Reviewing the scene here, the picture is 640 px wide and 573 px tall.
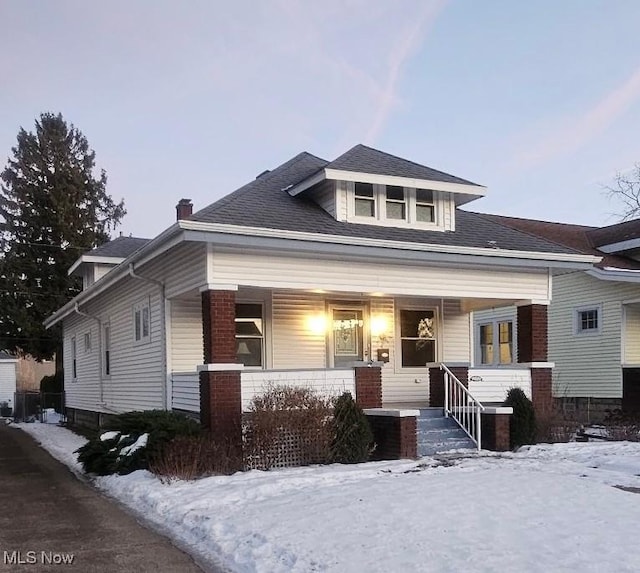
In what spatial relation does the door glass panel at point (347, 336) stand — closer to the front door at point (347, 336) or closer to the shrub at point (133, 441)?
the front door at point (347, 336)

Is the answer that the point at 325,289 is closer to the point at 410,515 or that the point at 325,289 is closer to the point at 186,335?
the point at 186,335

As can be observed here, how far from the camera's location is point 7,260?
3341cm

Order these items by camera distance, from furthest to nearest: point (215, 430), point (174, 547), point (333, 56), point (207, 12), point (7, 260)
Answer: point (7, 260) → point (333, 56) → point (207, 12) → point (215, 430) → point (174, 547)

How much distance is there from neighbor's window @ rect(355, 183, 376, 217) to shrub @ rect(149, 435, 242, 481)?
5640 millimetres

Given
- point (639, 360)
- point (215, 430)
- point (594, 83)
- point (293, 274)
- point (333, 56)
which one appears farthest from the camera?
point (639, 360)

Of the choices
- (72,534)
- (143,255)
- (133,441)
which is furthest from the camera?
(143,255)

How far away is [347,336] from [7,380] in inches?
1133

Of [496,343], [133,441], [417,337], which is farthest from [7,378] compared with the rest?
[133,441]

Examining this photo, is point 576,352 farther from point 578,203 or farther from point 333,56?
point 578,203

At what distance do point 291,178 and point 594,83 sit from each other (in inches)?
332

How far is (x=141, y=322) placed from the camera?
1493 centimetres

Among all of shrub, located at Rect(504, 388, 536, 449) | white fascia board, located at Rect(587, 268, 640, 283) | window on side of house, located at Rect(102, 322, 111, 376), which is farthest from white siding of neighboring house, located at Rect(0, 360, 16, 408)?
shrub, located at Rect(504, 388, 536, 449)

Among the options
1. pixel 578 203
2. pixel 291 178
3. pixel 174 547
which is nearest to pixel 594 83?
Result: pixel 291 178

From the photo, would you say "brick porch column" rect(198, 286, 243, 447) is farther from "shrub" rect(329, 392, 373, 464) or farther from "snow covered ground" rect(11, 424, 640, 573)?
"shrub" rect(329, 392, 373, 464)
